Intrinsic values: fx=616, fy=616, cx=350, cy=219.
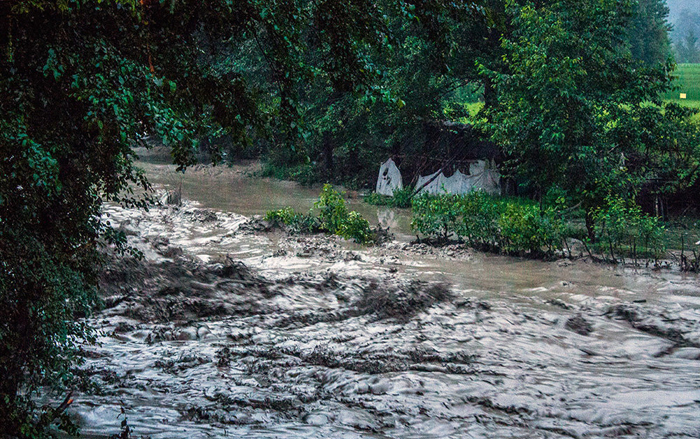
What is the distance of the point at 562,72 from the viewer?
13.3m

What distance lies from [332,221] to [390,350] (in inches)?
322

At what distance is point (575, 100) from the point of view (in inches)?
536

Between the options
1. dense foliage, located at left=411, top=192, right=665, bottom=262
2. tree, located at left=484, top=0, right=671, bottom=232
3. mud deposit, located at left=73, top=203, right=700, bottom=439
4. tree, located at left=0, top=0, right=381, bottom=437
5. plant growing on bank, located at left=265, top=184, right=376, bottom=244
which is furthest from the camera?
plant growing on bank, located at left=265, top=184, right=376, bottom=244

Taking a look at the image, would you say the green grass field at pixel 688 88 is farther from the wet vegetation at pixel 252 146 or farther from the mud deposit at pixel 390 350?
the mud deposit at pixel 390 350

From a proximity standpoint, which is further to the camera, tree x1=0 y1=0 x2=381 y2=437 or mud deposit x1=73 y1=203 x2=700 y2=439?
mud deposit x1=73 y1=203 x2=700 y2=439

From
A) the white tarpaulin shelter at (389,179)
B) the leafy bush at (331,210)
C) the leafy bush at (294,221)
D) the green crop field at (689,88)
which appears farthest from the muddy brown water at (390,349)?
the green crop field at (689,88)

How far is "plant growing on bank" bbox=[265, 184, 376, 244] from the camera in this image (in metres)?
14.1

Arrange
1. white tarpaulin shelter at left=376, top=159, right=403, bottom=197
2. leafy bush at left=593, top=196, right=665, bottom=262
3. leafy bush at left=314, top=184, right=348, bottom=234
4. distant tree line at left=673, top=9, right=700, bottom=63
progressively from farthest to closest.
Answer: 1. distant tree line at left=673, top=9, right=700, bottom=63
2. white tarpaulin shelter at left=376, top=159, right=403, bottom=197
3. leafy bush at left=314, top=184, right=348, bottom=234
4. leafy bush at left=593, top=196, right=665, bottom=262

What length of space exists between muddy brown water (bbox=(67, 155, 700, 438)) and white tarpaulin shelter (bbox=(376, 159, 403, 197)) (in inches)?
371

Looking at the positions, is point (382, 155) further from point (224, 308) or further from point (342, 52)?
point (342, 52)

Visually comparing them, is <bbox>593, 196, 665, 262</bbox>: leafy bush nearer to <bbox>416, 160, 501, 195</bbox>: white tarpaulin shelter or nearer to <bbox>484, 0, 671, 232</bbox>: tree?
<bbox>484, 0, 671, 232</bbox>: tree

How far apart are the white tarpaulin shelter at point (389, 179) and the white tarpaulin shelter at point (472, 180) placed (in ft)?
3.93

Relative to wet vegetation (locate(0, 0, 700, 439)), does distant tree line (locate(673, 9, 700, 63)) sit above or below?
above

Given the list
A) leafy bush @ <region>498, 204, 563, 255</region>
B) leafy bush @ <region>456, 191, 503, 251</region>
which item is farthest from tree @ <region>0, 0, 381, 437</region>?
leafy bush @ <region>456, 191, 503, 251</region>
